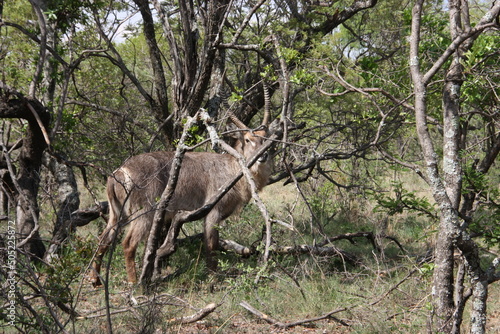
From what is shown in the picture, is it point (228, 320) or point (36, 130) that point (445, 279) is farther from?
point (36, 130)

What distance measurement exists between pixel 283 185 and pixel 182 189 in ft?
4.92

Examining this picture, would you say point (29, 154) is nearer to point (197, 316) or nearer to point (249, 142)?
point (197, 316)

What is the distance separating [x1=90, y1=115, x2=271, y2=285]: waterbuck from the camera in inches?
239

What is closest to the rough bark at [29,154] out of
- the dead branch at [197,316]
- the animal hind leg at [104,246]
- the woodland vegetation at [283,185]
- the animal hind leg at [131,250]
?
the woodland vegetation at [283,185]

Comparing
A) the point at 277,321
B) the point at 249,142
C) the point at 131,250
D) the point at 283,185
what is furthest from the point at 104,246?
the point at 249,142

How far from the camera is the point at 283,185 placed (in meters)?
5.99

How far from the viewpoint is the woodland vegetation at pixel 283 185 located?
3.31 m

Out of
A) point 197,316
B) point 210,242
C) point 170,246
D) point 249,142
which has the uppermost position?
point 249,142

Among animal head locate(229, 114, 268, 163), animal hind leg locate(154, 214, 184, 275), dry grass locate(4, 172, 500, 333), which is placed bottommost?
dry grass locate(4, 172, 500, 333)

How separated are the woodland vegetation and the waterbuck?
313 mm

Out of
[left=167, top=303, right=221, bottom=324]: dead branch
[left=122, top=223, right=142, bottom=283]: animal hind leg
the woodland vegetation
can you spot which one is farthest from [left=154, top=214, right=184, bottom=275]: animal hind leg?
[left=167, top=303, right=221, bottom=324]: dead branch

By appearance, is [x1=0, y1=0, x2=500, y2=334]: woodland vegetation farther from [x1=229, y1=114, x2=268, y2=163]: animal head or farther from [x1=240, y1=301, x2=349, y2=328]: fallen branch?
[x1=229, y1=114, x2=268, y2=163]: animal head

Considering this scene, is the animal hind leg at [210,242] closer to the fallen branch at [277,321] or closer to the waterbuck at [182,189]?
the waterbuck at [182,189]

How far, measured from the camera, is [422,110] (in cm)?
320
